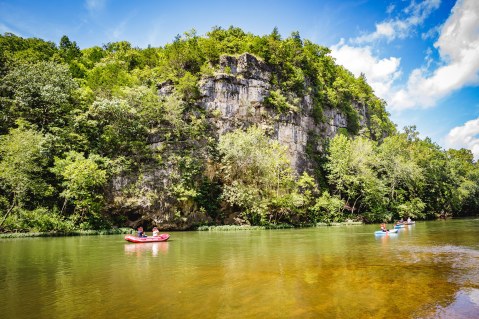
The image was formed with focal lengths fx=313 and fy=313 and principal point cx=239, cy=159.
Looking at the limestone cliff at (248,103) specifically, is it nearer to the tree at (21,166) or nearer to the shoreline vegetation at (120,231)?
the shoreline vegetation at (120,231)

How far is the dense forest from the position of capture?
33.9 metres

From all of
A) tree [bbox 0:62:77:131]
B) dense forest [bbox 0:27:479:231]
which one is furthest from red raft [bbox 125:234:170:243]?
tree [bbox 0:62:77:131]

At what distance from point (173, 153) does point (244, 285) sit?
3179 cm

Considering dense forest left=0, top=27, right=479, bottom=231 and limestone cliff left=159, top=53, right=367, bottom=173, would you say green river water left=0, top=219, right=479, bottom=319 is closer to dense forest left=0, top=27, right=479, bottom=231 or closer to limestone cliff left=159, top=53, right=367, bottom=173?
dense forest left=0, top=27, right=479, bottom=231

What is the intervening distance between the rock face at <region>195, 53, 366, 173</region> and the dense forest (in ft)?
4.31

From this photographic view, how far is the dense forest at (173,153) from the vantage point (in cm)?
3394

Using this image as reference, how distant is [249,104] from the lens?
49.9 meters

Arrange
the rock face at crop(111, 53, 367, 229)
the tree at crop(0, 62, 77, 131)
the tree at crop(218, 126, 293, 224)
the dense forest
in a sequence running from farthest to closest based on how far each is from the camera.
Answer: the tree at crop(218, 126, 293, 224) < the rock face at crop(111, 53, 367, 229) < the tree at crop(0, 62, 77, 131) < the dense forest

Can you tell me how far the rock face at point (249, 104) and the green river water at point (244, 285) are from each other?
32.3 metres

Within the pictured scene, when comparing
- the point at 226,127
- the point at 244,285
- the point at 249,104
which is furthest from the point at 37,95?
the point at 244,285

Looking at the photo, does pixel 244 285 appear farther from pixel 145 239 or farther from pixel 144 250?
pixel 145 239

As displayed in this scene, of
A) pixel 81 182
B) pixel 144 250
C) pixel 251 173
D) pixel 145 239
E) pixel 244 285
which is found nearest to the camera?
pixel 244 285

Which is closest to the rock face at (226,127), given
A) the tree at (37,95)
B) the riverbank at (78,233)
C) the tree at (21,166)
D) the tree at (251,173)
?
the riverbank at (78,233)

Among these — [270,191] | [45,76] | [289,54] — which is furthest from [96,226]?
[289,54]
